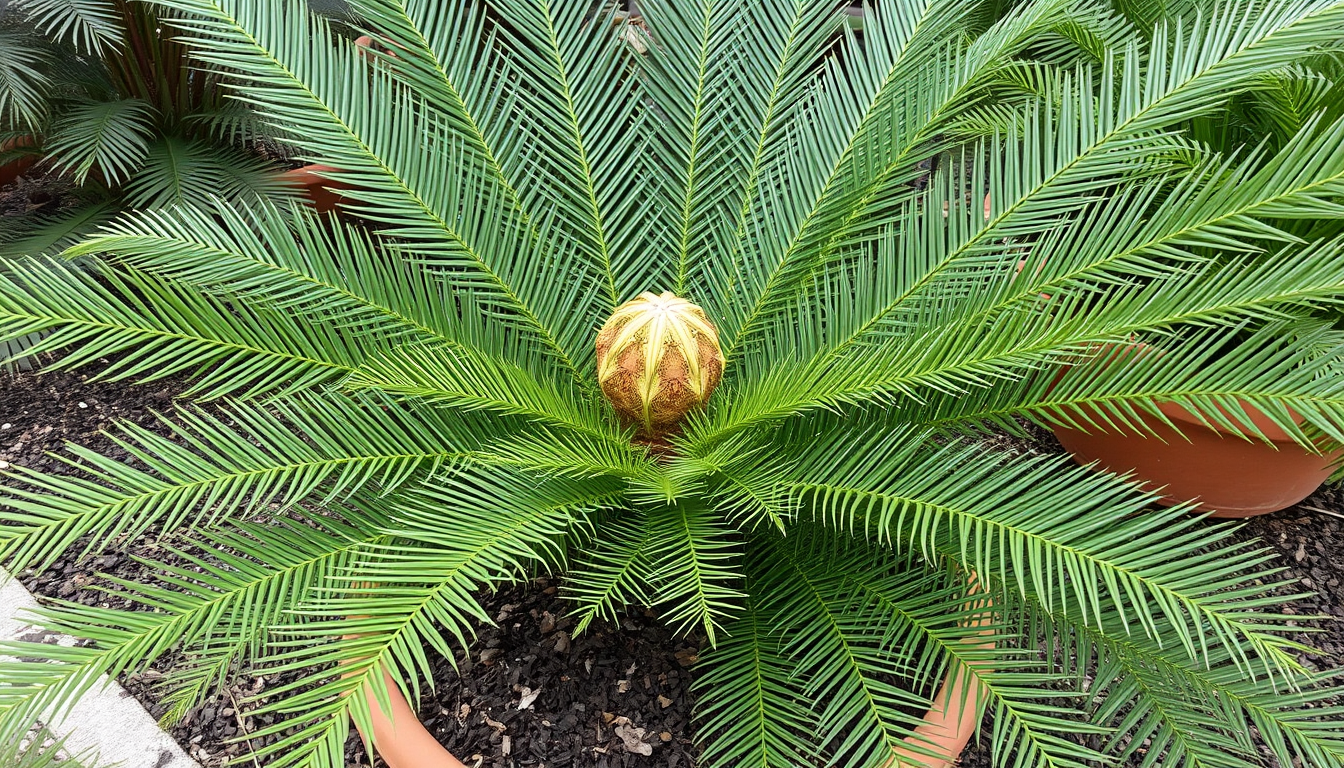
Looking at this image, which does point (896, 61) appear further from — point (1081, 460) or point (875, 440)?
point (1081, 460)

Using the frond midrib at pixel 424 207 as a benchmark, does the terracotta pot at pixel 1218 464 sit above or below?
below

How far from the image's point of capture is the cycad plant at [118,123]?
2.18 metres

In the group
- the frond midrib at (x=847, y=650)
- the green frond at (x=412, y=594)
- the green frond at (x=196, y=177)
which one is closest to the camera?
the green frond at (x=412, y=594)

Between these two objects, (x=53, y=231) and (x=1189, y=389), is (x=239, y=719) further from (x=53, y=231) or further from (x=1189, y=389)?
(x=1189, y=389)

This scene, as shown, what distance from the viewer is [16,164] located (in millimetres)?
2625

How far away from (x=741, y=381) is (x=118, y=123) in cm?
186

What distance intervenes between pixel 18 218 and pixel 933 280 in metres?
2.43

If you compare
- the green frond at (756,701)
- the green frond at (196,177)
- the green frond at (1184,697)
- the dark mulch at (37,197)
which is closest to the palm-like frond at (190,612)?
the green frond at (756,701)

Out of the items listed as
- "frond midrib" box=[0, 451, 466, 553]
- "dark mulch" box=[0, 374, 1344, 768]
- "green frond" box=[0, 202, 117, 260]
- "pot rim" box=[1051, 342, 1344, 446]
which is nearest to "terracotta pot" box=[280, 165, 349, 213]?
"green frond" box=[0, 202, 117, 260]

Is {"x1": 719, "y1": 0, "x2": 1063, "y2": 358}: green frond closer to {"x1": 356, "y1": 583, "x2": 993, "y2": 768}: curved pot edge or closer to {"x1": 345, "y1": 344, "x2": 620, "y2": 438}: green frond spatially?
{"x1": 345, "y1": 344, "x2": 620, "y2": 438}: green frond

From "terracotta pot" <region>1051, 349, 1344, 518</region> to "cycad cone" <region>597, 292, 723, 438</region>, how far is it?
35.1 inches

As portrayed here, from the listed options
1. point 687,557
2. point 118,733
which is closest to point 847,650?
point 687,557

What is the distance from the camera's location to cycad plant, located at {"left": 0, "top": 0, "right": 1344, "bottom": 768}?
105 centimetres

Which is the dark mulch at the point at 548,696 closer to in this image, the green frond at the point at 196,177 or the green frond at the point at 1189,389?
the green frond at the point at 1189,389
